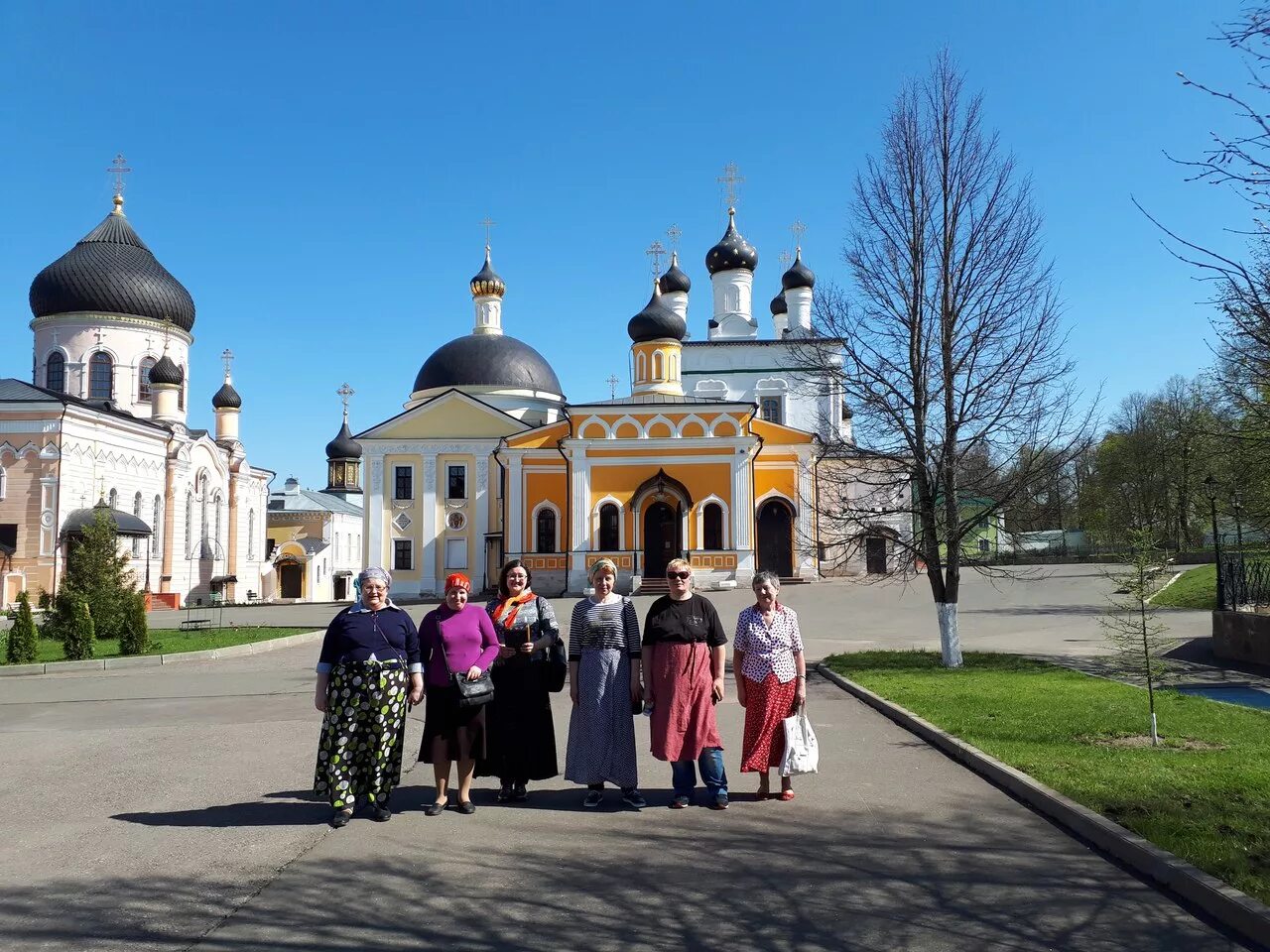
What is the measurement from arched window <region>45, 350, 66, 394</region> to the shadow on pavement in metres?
45.6

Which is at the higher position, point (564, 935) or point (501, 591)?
point (501, 591)

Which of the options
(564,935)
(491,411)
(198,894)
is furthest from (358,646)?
(491,411)

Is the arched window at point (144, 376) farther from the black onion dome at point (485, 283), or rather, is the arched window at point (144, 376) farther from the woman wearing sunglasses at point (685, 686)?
the woman wearing sunglasses at point (685, 686)

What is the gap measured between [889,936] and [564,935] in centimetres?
139

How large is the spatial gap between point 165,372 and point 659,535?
24081 millimetres

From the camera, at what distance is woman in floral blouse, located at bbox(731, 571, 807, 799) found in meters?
6.74

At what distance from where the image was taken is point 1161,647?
15.2 m

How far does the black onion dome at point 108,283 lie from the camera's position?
44.4 m

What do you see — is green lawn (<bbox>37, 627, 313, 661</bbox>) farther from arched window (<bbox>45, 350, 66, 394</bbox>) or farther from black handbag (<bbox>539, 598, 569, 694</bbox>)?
arched window (<bbox>45, 350, 66, 394</bbox>)

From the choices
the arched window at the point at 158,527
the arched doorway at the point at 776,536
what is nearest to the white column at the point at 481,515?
the arched doorway at the point at 776,536

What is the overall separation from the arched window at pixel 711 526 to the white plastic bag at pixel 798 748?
94.9 feet

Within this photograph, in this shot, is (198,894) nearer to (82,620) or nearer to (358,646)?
(358,646)

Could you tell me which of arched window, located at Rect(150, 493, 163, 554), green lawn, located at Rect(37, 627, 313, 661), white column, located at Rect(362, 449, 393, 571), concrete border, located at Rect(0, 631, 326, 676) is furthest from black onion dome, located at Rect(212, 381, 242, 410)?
concrete border, located at Rect(0, 631, 326, 676)

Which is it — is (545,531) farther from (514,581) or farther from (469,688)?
(469,688)
